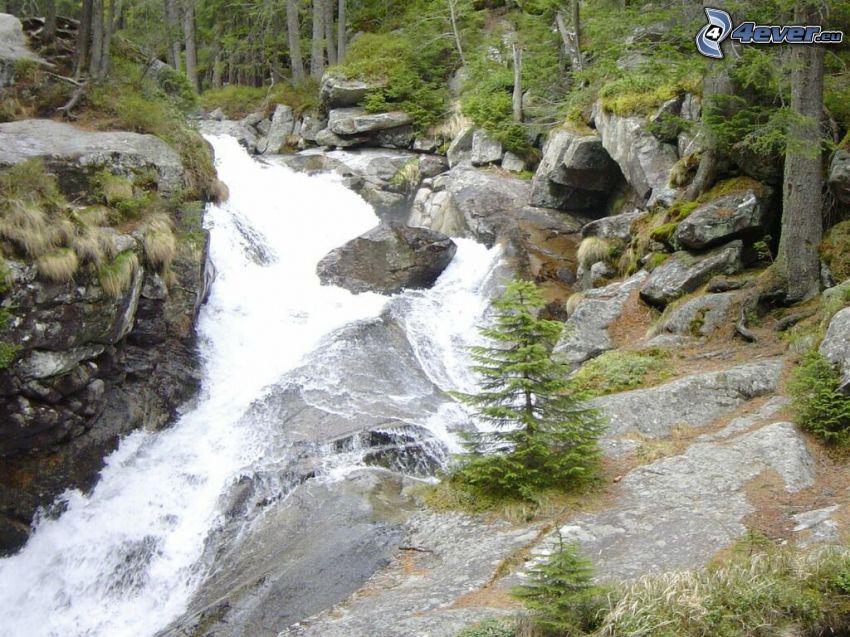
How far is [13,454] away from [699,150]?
48.1 ft

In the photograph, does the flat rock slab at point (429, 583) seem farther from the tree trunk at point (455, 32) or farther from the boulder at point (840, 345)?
the tree trunk at point (455, 32)

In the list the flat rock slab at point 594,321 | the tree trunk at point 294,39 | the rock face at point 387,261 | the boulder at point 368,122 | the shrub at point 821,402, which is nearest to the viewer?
the shrub at point 821,402

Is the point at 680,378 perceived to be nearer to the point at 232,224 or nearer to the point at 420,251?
the point at 420,251

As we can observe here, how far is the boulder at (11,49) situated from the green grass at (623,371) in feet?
45.9

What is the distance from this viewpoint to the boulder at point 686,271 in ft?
45.5

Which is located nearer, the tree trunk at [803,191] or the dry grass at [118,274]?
the dry grass at [118,274]

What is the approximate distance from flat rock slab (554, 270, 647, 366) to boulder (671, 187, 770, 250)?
1640mm

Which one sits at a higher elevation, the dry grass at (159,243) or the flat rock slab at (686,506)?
the dry grass at (159,243)

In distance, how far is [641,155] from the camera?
17641 mm

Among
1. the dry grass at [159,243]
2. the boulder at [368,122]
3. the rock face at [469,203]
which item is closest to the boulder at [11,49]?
the dry grass at [159,243]

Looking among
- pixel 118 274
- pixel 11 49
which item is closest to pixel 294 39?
pixel 11 49

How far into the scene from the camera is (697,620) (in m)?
6.00

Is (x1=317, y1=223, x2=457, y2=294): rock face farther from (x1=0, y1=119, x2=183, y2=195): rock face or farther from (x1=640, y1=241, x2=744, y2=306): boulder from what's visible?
(x1=640, y1=241, x2=744, y2=306): boulder


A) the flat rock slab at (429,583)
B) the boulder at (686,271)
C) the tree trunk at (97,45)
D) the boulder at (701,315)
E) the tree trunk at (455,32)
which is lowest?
the flat rock slab at (429,583)
